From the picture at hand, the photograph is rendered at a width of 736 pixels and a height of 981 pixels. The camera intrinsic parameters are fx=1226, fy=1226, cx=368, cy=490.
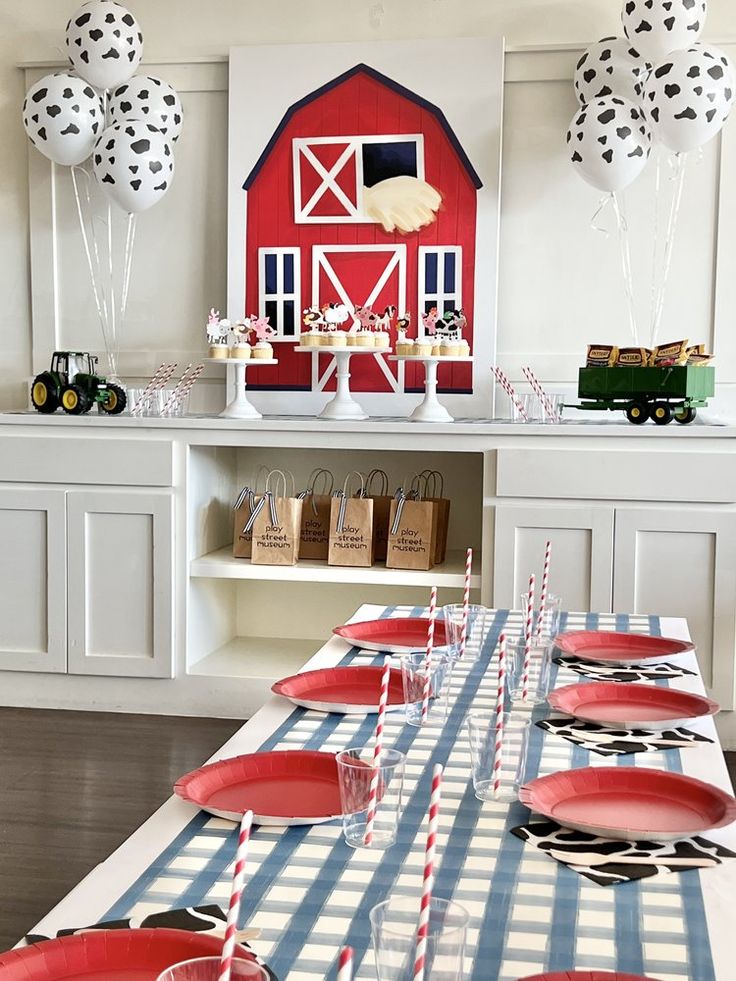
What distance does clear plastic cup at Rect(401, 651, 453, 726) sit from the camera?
178cm

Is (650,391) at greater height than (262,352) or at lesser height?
lesser

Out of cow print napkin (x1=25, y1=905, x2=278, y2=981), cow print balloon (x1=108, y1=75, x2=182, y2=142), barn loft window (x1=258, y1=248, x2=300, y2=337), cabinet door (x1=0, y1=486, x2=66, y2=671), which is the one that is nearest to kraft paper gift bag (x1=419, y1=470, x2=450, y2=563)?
barn loft window (x1=258, y1=248, x2=300, y2=337)

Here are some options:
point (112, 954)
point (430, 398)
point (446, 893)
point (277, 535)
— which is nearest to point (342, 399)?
point (430, 398)

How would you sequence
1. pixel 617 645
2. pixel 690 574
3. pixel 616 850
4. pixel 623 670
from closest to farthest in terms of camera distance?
pixel 616 850, pixel 623 670, pixel 617 645, pixel 690 574

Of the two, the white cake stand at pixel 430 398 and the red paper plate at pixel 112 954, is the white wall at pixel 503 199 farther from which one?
the red paper plate at pixel 112 954

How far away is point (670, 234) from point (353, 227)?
1090 mm

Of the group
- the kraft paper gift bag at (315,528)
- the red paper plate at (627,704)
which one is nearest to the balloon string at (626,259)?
the kraft paper gift bag at (315,528)

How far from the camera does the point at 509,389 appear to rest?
4141 millimetres

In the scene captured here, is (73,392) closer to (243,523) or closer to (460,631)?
(243,523)

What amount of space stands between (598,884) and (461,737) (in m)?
0.51

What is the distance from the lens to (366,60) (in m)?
4.25

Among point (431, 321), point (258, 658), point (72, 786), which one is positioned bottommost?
point (72, 786)

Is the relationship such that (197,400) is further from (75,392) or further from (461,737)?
(461,737)

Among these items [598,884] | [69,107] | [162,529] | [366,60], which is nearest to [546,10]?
[366,60]
